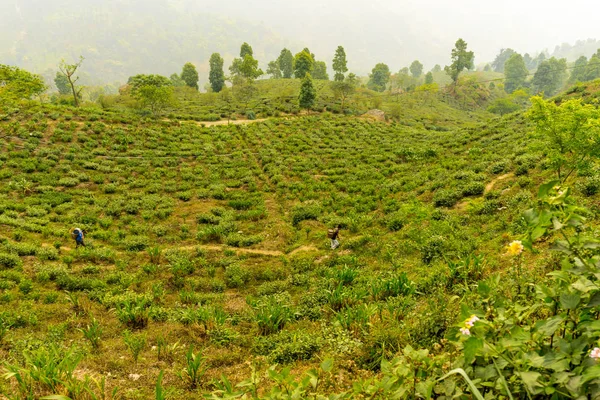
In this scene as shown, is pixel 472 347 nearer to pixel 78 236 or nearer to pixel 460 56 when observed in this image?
pixel 78 236

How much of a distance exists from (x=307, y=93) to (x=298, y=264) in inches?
1588

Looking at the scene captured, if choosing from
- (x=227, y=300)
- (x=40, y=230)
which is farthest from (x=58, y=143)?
(x=227, y=300)

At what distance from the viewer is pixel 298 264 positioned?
1312 centimetres

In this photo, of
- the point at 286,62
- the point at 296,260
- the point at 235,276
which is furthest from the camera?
Result: the point at 286,62

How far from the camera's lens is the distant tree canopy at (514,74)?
4387 inches

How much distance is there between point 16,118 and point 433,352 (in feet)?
127

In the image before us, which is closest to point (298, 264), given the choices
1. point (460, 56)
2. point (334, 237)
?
point (334, 237)

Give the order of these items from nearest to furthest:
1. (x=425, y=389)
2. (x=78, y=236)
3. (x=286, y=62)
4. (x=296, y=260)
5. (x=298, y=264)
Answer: (x=425, y=389) < (x=298, y=264) < (x=296, y=260) < (x=78, y=236) < (x=286, y=62)

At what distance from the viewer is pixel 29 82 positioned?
28.4 meters

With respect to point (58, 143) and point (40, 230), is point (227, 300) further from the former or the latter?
point (58, 143)

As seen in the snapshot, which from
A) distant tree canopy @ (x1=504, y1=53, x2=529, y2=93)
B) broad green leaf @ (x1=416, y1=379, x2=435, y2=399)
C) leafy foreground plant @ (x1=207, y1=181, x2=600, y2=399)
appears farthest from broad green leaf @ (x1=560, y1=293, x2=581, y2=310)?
distant tree canopy @ (x1=504, y1=53, x2=529, y2=93)

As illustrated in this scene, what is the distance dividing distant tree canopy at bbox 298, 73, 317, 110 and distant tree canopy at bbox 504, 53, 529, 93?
10076 cm

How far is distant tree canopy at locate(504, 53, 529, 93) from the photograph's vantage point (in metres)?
111

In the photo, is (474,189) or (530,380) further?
(474,189)
